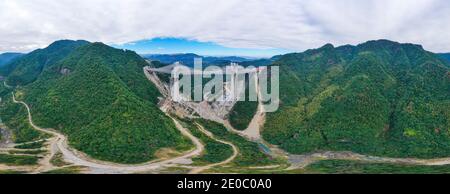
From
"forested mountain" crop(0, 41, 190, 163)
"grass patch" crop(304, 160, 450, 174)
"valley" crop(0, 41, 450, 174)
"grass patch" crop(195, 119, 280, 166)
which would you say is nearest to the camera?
"grass patch" crop(304, 160, 450, 174)

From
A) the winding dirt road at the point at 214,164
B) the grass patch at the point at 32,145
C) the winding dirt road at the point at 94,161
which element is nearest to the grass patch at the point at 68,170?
the winding dirt road at the point at 94,161

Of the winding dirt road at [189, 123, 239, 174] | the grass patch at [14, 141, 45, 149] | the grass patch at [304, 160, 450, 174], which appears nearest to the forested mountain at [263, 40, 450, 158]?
the grass patch at [304, 160, 450, 174]

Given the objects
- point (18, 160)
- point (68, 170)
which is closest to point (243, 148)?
point (68, 170)

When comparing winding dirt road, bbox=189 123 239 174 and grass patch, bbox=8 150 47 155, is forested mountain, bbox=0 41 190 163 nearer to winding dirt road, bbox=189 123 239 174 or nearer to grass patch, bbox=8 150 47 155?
grass patch, bbox=8 150 47 155
